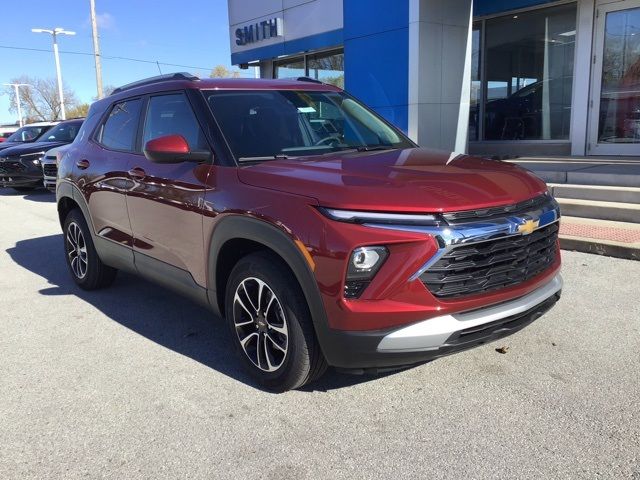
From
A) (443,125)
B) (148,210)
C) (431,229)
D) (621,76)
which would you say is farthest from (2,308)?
(621,76)

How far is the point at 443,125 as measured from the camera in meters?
10.4

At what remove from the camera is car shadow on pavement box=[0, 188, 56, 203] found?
43.4ft

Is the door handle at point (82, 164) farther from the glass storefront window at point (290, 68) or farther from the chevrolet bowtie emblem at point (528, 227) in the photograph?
the glass storefront window at point (290, 68)

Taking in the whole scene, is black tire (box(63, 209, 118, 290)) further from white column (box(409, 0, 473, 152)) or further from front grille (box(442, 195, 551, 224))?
white column (box(409, 0, 473, 152))

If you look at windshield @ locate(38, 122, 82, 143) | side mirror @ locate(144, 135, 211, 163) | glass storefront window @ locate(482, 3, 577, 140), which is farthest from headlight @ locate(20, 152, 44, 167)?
side mirror @ locate(144, 135, 211, 163)

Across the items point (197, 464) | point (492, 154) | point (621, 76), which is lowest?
point (197, 464)

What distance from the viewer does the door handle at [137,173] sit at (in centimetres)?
418

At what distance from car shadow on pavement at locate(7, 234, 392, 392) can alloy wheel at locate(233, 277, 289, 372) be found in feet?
0.79

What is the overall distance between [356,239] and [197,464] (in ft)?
4.36

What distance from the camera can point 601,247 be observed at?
19.3 feet

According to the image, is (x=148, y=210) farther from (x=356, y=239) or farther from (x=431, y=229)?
(x=431, y=229)

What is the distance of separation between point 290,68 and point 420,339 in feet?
48.1

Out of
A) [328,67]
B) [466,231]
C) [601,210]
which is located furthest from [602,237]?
[328,67]

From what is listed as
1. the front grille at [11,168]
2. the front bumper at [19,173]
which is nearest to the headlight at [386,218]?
the front bumper at [19,173]
